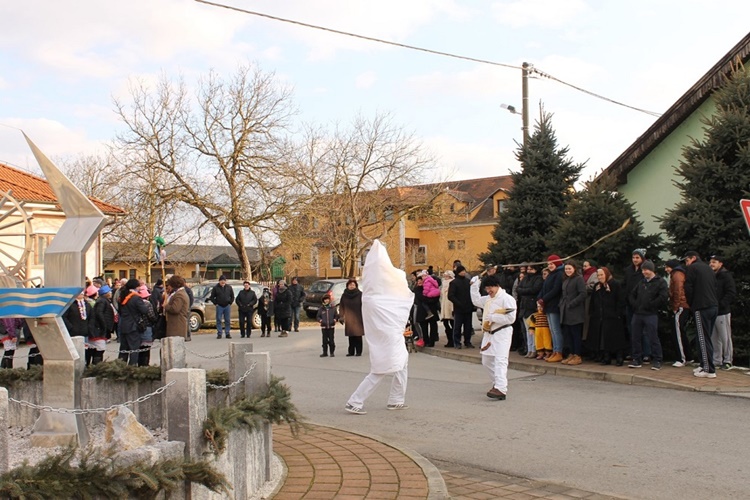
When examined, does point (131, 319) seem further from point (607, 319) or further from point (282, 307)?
point (282, 307)

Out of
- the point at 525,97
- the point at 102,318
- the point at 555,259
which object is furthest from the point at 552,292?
the point at 525,97

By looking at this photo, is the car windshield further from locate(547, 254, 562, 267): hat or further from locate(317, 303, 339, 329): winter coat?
locate(547, 254, 562, 267): hat

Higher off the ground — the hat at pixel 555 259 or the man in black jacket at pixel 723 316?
the hat at pixel 555 259

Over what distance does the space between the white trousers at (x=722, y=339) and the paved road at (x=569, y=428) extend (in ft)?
6.34

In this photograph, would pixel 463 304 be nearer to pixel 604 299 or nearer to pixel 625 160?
pixel 604 299

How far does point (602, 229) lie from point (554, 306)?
2.13 metres

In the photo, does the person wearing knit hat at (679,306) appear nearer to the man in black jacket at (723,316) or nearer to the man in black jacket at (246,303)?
the man in black jacket at (723,316)

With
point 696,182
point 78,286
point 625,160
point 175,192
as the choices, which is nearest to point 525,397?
A: point 696,182

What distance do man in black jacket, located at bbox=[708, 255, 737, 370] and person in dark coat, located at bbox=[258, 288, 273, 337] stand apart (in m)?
13.9

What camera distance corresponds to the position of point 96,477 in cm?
437

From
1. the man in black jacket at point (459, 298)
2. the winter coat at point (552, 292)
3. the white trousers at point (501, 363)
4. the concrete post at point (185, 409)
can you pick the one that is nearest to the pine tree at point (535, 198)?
the man in black jacket at point (459, 298)

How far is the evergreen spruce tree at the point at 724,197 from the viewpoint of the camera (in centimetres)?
1319

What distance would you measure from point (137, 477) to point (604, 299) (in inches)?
423

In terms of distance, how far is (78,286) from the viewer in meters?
7.03
